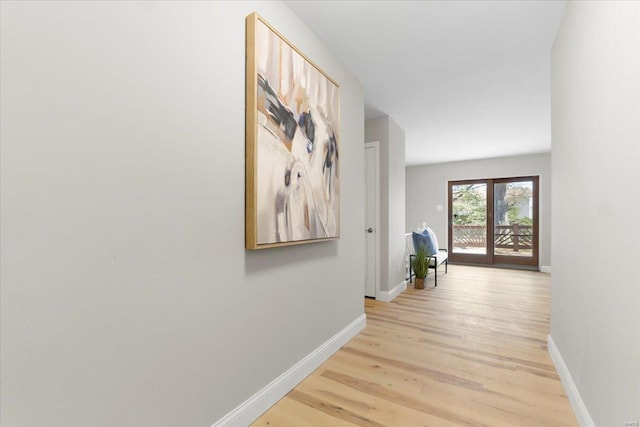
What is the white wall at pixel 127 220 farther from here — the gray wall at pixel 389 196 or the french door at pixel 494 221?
the french door at pixel 494 221

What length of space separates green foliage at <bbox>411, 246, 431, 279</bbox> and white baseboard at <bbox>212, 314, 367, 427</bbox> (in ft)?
7.46

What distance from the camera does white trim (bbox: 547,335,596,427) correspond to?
1397 millimetres

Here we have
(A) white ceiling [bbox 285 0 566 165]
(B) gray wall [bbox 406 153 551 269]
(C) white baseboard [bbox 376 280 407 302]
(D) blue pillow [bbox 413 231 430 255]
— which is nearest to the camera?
(A) white ceiling [bbox 285 0 566 165]

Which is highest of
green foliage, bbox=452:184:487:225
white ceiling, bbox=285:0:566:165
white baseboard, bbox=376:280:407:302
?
white ceiling, bbox=285:0:566:165

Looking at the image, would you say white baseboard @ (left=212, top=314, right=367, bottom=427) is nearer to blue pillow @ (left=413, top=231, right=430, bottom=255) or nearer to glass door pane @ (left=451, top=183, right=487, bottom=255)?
blue pillow @ (left=413, top=231, right=430, bottom=255)

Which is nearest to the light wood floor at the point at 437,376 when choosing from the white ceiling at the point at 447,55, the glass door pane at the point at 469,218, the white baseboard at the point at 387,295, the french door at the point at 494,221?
the white baseboard at the point at 387,295

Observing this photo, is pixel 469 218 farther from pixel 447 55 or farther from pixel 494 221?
pixel 447 55

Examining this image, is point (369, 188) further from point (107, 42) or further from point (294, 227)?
point (107, 42)

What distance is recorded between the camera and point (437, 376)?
197cm

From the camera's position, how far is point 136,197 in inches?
41.8

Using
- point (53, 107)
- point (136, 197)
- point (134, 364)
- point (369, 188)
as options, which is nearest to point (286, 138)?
point (136, 197)

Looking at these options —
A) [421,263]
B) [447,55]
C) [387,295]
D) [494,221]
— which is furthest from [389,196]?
[494,221]

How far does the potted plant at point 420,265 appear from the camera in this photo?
438 cm

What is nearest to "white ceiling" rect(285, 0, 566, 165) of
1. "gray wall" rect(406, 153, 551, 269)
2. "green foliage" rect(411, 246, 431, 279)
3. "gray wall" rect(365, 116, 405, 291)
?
"gray wall" rect(365, 116, 405, 291)
